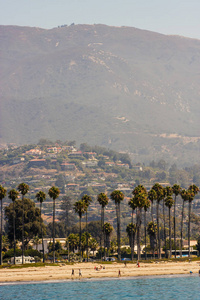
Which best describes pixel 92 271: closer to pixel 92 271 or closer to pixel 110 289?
pixel 92 271

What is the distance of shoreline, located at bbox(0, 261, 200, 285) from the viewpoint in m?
146

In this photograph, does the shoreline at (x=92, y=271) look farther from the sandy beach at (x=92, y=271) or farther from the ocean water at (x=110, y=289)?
the ocean water at (x=110, y=289)

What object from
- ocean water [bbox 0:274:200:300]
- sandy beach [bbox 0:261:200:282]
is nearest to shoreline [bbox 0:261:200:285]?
sandy beach [bbox 0:261:200:282]

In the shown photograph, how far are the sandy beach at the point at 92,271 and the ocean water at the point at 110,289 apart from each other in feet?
17.7

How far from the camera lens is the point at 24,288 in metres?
134

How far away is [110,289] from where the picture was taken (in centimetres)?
13425

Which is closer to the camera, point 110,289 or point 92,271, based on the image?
point 110,289

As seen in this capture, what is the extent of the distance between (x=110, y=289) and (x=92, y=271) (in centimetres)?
2202

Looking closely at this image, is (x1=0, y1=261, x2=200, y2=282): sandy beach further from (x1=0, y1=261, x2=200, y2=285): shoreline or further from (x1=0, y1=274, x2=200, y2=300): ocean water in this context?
(x1=0, y1=274, x2=200, y2=300): ocean water

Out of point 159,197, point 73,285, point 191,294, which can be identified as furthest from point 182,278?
point 159,197

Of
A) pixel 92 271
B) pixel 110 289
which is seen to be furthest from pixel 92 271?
pixel 110 289

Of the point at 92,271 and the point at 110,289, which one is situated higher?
the point at 92,271

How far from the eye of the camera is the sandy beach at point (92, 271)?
146750mm

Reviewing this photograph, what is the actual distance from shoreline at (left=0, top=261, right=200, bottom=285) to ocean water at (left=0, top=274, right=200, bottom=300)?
423 cm
